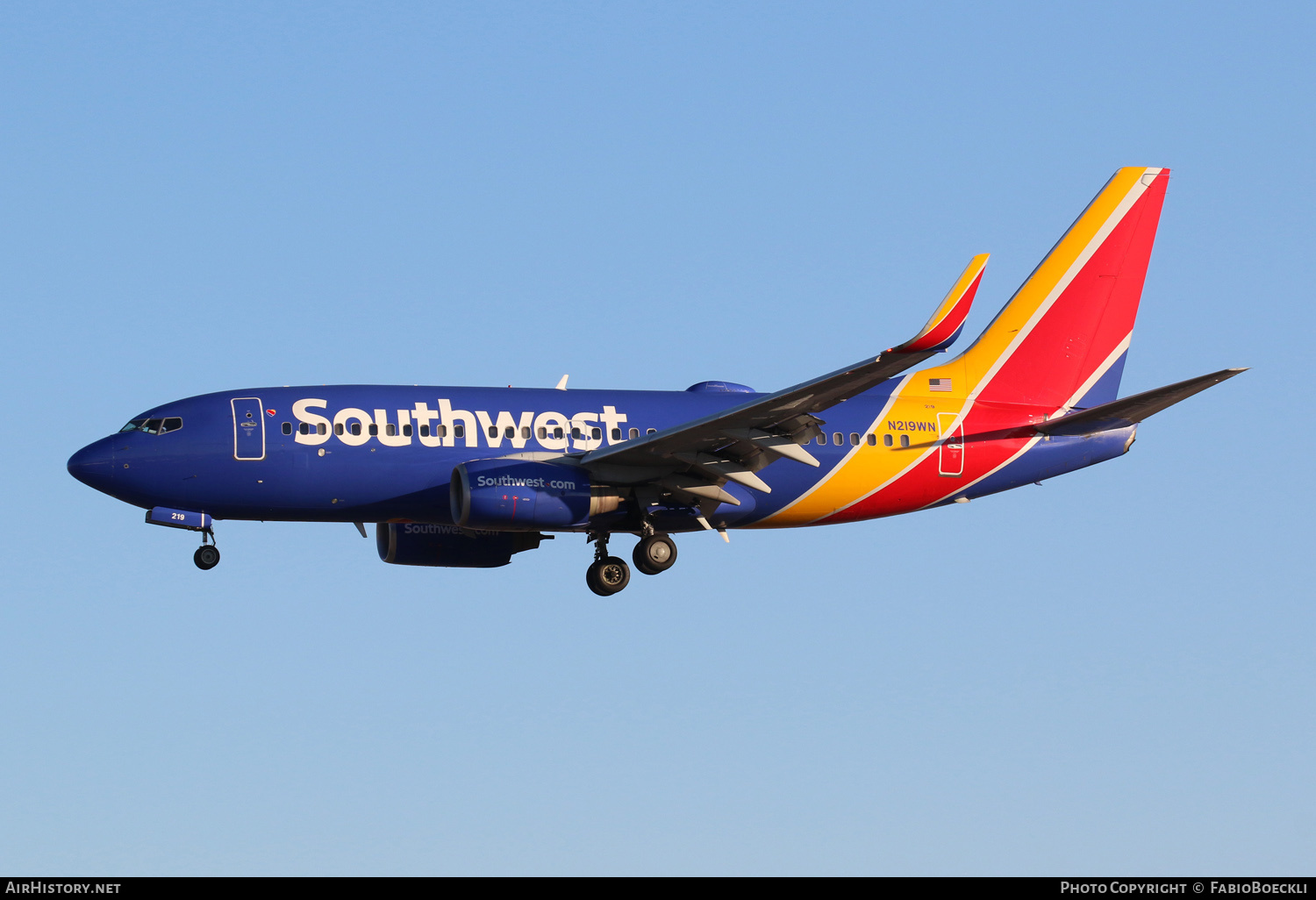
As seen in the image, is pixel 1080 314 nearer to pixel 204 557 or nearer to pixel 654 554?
pixel 654 554

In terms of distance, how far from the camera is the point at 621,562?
43125mm

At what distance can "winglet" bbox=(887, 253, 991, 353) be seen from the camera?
110ft

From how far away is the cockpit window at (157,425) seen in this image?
133 feet

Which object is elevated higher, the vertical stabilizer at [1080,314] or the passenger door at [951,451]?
the vertical stabilizer at [1080,314]

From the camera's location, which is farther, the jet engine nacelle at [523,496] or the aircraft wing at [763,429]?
the jet engine nacelle at [523,496]

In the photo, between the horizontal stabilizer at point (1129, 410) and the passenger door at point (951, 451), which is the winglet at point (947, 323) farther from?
the passenger door at point (951, 451)

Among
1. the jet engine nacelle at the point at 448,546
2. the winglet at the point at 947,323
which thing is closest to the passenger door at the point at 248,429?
the jet engine nacelle at the point at 448,546

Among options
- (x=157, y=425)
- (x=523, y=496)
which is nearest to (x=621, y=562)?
(x=523, y=496)

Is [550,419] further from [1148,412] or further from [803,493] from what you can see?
[1148,412]

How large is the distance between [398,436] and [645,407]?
20.3 ft

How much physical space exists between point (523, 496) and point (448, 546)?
6169mm

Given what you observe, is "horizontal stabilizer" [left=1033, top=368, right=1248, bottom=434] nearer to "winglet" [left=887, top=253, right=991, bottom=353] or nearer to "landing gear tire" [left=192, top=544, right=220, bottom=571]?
"winglet" [left=887, top=253, right=991, bottom=353]
